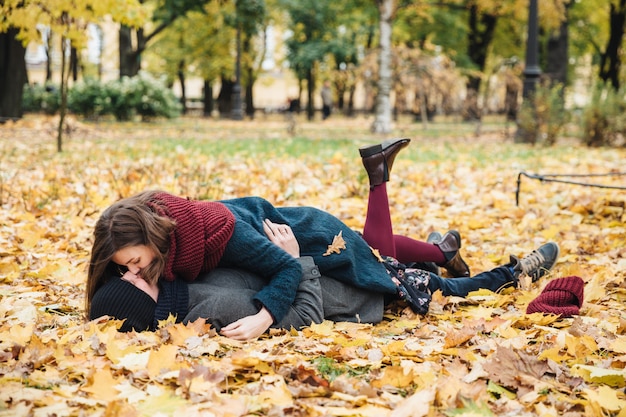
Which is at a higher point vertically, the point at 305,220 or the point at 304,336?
the point at 305,220

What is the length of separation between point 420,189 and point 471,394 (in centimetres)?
482

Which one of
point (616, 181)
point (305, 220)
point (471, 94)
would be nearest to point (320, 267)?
point (305, 220)

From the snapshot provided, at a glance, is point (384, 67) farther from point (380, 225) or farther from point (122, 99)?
point (380, 225)

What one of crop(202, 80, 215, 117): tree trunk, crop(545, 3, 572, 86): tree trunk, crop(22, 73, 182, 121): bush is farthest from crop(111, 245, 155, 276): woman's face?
crop(202, 80, 215, 117): tree trunk

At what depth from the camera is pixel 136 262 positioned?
273 cm

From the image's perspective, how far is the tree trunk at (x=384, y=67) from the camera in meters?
14.0

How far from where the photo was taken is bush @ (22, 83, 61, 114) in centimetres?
1919

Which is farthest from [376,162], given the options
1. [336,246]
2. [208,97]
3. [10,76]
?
[208,97]

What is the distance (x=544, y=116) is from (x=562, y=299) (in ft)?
31.2

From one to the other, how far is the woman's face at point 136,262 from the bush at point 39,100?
58.2 feet

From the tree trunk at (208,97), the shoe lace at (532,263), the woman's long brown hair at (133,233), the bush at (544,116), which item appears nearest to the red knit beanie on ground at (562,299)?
the shoe lace at (532,263)

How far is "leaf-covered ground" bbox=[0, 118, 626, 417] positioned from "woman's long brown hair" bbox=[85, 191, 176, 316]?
272 mm

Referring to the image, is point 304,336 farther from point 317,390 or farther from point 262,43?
point 262,43

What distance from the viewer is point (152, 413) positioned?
2.01 metres
